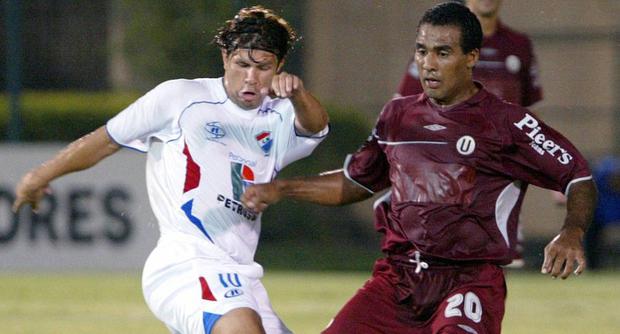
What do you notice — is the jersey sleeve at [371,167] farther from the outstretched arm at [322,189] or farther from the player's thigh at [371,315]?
the player's thigh at [371,315]

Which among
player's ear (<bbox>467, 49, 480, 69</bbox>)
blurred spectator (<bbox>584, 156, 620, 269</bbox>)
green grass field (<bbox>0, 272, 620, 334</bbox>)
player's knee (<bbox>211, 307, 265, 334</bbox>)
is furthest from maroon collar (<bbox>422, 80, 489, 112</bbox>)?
blurred spectator (<bbox>584, 156, 620, 269</bbox>)

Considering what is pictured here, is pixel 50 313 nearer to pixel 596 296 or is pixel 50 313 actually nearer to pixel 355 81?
pixel 596 296

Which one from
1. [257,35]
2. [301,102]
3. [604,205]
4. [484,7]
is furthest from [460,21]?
[604,205]

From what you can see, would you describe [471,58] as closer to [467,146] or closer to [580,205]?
[467,146]

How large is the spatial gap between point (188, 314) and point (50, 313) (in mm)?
5135

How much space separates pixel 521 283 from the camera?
13.7 metres

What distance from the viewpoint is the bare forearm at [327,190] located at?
629cm

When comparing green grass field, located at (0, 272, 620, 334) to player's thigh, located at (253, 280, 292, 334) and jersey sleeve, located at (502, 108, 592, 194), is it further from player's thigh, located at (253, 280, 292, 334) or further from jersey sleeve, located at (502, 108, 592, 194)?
jersey sleeve, located at (502, 108, 592, 194)

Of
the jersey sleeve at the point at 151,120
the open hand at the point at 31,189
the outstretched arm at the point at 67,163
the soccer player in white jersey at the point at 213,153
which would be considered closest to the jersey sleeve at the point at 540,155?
the soccer player in white jersey at the point at 213,153

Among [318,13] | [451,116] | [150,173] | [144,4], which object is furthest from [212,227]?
[318,13]

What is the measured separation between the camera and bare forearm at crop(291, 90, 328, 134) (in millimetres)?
6036

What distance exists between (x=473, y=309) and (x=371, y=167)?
2.76 ft

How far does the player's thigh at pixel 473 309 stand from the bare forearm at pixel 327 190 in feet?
2.32

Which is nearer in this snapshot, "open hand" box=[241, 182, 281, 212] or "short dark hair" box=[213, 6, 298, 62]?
"open hand" box=[241, 182, 281, 212]
